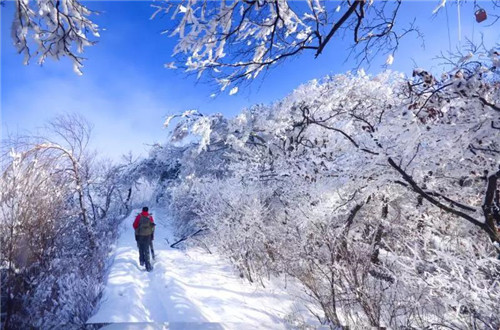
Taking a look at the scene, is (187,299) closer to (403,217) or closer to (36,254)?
(36,254)

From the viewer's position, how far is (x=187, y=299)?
5453 millimetres

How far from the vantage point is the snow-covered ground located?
14.0 ft

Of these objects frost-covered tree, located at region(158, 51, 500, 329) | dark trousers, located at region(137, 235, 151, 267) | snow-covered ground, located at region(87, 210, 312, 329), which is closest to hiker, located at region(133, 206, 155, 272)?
dark trousers, located at region(137, 235, 151, 267)

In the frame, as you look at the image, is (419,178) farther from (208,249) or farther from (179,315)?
(208,249)

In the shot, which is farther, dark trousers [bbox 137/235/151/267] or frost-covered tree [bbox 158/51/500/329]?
dark trousers [bbox 137/235/151/267]

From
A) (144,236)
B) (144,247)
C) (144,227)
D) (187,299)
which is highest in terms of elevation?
(144,227)

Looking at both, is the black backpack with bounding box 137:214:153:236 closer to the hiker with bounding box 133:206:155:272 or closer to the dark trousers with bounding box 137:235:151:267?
the hiker with bounding box 133:206:155:272

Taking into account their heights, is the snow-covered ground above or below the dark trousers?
below

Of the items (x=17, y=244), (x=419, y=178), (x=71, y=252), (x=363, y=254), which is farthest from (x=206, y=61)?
(x=71, y=252)

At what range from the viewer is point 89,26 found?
3.32 m

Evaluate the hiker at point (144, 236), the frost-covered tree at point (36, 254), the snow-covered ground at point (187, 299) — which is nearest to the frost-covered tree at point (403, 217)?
the snow-covered ground at point (187, 299)

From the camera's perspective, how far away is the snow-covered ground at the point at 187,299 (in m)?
4.27

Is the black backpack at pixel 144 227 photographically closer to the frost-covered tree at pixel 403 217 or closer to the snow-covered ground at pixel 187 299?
the snow-covered ground at pixel 187 299

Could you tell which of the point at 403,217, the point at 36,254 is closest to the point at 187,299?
the point at 36,254
